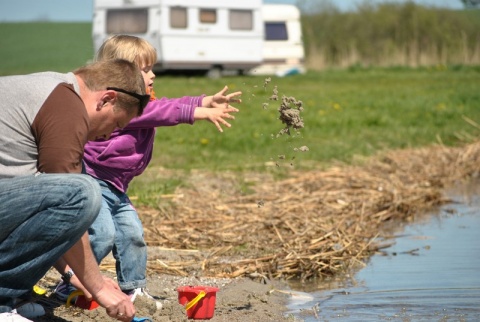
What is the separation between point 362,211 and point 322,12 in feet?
104

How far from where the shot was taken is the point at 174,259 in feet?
20.1

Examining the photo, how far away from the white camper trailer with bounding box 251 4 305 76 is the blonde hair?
23487 millimetres

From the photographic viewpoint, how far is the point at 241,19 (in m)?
27.1

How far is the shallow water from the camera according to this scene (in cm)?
506

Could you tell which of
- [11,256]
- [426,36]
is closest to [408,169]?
[11,256]

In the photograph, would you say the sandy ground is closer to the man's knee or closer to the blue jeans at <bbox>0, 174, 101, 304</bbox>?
the blue jeans at <bbox>0, 174, 101, 304</bbox>

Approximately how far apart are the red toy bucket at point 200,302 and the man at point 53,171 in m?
0.70

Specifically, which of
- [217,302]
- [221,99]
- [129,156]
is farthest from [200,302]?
[221,99]

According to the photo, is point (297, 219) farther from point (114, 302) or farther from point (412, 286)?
point (114, 302)

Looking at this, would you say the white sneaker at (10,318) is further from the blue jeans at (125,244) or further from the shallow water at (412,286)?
the shallow water at (412,286)

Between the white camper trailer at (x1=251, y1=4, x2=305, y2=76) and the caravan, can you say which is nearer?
the caravan

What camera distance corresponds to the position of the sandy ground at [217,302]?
15.6ft

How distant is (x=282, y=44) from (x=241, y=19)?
2515 mm

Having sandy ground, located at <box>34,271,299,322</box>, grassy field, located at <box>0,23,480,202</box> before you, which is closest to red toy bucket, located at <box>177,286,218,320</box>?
sandy ground, located at <box>34,271,299,322</box>
